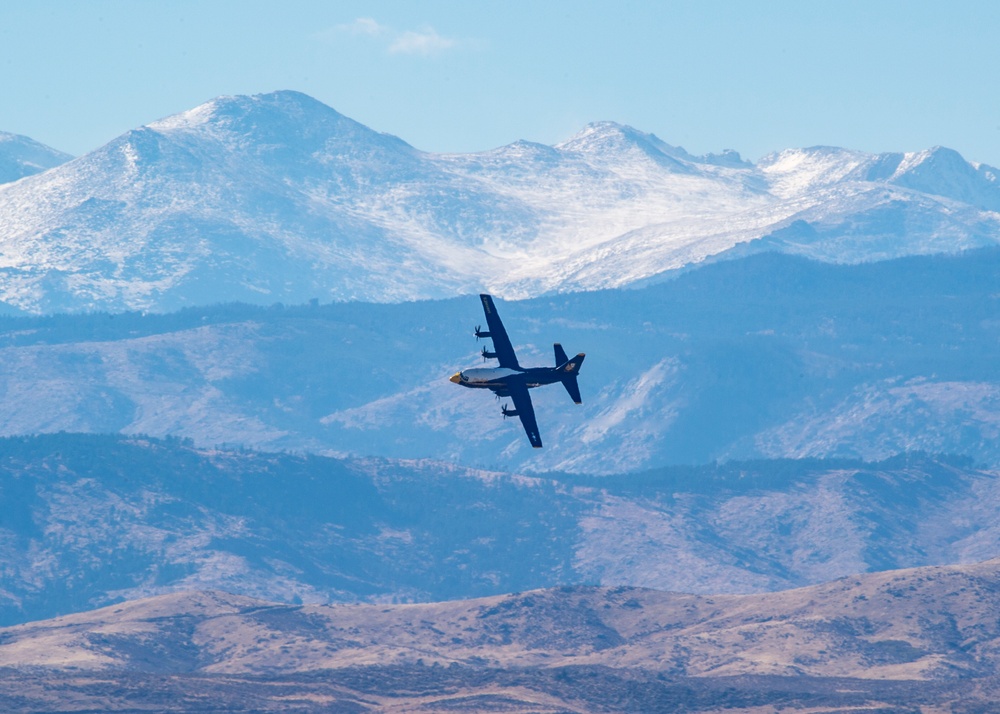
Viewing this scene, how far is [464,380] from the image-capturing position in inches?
5182

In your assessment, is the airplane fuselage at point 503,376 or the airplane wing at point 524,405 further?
the airplane wing at point 524,405

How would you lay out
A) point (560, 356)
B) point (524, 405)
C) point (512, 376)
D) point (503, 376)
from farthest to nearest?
1. point (560, 356)
2. point (524, 405)
3. point (503, 376)
4. point (512, 376)

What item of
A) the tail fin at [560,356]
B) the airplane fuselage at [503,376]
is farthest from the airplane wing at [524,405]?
the tail fin at [560,356]

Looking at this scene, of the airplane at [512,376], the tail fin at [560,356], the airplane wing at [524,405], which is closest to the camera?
the airplane at [512,376]

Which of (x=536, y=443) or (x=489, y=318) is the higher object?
(x=489, y=318)

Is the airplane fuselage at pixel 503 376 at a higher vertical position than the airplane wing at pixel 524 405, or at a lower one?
higher

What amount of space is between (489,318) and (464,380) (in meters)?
Answer: 5.88

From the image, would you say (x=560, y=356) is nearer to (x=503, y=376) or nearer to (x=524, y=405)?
(x=524, y=405)

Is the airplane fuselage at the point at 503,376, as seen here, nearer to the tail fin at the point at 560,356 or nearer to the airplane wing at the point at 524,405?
the airplane wing at the point at 524,405

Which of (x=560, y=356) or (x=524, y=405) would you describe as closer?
(x=524, y=405)

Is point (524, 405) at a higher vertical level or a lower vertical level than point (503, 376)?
lower

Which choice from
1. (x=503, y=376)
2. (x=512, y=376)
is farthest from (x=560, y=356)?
(x=503, y=376)

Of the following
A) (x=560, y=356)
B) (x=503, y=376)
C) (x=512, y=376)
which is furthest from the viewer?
(x=560, y=356)

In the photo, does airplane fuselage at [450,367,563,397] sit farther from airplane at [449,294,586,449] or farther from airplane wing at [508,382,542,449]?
airplane wing at [508,382,542,449]
